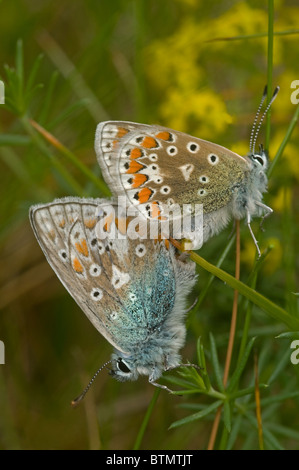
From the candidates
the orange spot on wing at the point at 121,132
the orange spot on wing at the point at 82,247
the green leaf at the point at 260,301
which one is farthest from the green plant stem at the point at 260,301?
the orange spot on wing at the point at 121,132

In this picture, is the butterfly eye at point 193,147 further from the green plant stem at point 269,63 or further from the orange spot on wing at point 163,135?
the green plant stem at point 269,63

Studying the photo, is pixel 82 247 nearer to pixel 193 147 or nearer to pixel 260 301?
pixel 193 147

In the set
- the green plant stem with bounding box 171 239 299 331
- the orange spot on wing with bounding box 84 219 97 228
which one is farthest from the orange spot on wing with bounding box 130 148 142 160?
the green plant stem with bounding box 171 239 299 331

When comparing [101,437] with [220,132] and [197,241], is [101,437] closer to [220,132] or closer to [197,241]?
[197,241]

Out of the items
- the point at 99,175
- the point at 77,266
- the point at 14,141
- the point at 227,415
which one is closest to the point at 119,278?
the point at 77,266

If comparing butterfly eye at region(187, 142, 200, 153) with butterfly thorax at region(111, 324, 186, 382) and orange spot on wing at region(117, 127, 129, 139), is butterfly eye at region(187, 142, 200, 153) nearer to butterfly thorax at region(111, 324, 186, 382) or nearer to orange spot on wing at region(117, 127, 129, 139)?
orange spot on wing at region(117, 127, 129, 139)
